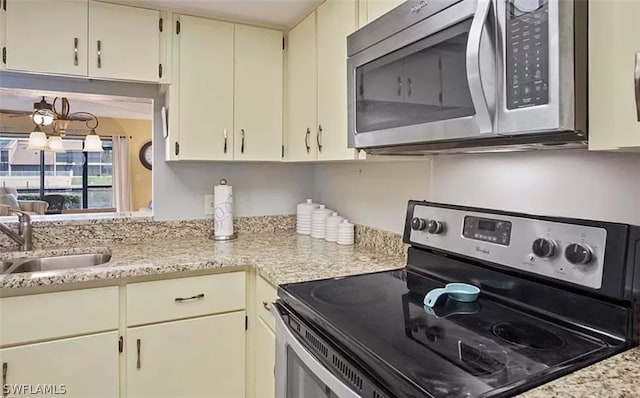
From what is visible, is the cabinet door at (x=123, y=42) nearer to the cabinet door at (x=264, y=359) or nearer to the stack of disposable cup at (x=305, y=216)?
the stack of disposable cup at (x=305, y=216)

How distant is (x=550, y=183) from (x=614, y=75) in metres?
0.50

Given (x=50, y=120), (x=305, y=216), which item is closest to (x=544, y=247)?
(x=305, y=216)

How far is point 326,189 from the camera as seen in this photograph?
2551 mm

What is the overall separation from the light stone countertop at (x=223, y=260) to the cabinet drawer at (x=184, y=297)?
0.21 ft

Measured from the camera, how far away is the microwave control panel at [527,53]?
0.84 m

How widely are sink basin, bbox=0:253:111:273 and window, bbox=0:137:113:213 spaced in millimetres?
3664

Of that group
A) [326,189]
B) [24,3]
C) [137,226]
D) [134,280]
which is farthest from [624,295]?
[24,3]

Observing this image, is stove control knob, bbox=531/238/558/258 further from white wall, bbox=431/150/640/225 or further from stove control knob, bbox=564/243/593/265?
white wall, bbox=431/150/640/225

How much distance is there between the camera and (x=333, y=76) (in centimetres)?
174

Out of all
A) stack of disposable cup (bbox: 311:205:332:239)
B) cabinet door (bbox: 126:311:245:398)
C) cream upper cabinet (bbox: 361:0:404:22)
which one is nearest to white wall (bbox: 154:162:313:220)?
stack of disposable cup (bbox: 311:205:332:239)

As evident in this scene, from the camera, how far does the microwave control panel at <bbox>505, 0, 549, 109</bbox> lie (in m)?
0.84

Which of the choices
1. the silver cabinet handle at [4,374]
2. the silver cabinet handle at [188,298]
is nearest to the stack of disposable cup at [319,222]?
the silver cabinet handle at [188,298]

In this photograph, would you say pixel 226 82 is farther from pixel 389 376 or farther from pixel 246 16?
pixel 389 376

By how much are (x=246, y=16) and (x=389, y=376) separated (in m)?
1.88
